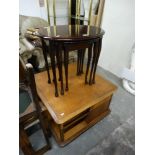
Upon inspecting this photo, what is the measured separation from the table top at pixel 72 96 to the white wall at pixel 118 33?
2.26 ft

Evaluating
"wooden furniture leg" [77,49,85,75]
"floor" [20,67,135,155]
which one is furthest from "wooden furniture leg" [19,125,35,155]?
"wooden furniture leg" [77,49,85,75]

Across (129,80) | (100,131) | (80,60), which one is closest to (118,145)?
(100,131)

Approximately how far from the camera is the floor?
1112 mm

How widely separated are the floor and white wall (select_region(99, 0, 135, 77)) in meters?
0.47

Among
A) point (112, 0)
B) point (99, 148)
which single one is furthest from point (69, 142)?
point (112, 0)

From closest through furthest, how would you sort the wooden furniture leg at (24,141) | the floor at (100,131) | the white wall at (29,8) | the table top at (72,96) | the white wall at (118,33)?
the wooden furniture leg at (24,141), the table top at (72,96), the floor at (100,131), the white wall at (118,33), the white wall at (29,8)

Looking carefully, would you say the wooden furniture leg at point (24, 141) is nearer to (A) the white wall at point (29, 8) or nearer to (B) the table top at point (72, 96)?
(B) the table top at point (72, 96)

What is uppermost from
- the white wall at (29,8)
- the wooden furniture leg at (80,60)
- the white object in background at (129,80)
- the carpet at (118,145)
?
the white wall at (29,8)

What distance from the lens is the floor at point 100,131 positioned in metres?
1.11

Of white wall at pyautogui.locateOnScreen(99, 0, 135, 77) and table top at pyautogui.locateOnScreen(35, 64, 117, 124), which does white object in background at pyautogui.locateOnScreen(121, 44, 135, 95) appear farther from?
table top at pyautogui.locateOnScreen(35, 64, 117, 124)

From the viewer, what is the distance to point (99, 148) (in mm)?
909

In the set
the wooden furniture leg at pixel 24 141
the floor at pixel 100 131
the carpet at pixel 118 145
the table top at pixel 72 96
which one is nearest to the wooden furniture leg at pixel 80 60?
the table top at pixel 72 96

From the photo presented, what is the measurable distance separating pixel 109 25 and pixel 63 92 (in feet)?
4.16
